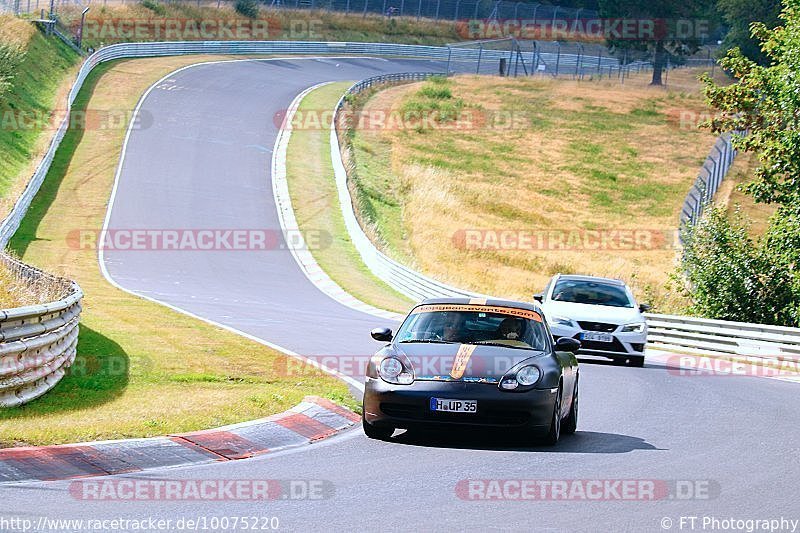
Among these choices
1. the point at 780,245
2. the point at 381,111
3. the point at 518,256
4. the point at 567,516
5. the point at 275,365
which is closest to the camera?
the point at 567,516

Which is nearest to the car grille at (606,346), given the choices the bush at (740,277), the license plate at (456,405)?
the bush at (740,277)

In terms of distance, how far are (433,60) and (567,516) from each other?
3615 inches

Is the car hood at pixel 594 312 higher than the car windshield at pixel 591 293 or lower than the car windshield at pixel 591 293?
lower

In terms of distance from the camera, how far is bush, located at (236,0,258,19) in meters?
87.3

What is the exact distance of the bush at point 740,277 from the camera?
3091 cm

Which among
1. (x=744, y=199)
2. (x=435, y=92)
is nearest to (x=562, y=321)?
(x=744, y=199)

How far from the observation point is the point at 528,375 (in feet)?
37.2

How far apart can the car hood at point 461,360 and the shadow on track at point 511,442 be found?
51cm

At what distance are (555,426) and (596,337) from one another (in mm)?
10350

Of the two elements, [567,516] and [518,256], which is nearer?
[567,516]

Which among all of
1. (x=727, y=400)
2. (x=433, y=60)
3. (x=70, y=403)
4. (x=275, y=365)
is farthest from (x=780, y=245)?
(x=433, y=60)

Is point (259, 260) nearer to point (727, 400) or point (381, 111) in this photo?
point (727, 400)

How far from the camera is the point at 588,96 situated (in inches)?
3519

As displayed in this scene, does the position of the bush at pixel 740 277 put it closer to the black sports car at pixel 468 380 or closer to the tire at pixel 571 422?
the tire at pixel 571 422
